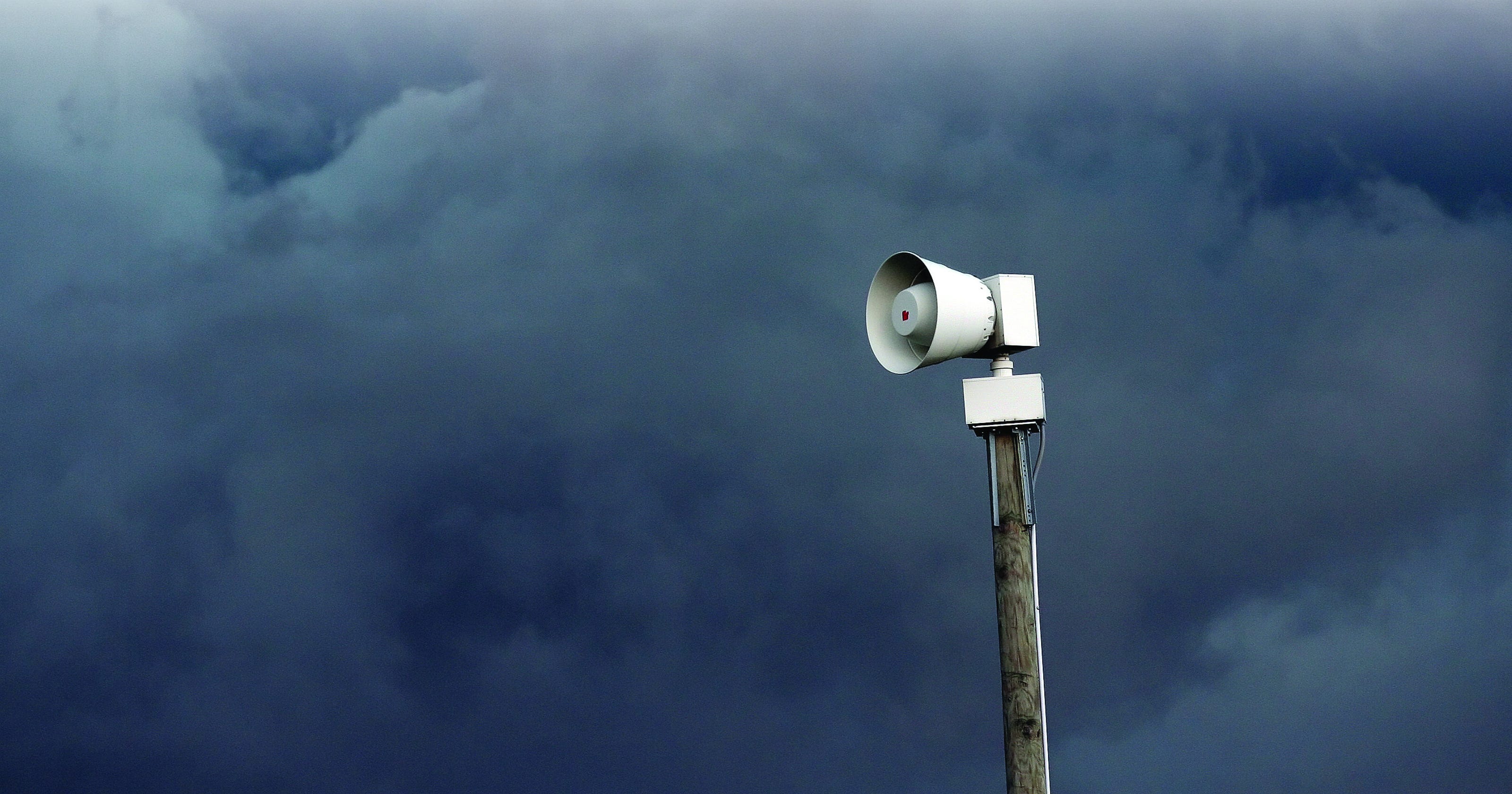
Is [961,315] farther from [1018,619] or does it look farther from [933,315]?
[1018,619]

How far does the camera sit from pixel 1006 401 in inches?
371

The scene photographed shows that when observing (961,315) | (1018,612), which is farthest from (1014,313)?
(1018,612)

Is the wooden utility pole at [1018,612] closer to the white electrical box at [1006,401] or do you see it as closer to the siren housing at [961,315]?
the white electrical box at [1006,401]

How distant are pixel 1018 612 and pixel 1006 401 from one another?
61.5 inches

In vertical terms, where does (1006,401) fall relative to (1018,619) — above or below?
above

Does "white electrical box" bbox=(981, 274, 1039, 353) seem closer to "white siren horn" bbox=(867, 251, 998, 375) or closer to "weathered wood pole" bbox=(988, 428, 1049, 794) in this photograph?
"white siren horn" bbox=(867, 251, 998, 375)

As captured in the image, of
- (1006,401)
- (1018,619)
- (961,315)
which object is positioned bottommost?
(1018,619)

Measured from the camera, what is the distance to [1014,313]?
9.48m

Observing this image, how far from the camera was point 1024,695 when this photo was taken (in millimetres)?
9195

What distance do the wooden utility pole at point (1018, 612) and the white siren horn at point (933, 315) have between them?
719mm

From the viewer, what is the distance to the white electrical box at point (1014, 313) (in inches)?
372

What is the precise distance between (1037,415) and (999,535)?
3.09 ft

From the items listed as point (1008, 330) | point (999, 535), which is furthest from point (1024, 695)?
point (1008, 330)

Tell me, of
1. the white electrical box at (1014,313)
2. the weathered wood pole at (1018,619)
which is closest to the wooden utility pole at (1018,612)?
the weathered wood pole at (1018,619)
